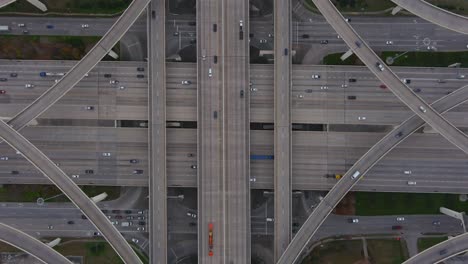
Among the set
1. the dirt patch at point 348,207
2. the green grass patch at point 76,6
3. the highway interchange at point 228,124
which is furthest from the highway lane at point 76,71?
the dirt patch at point 348,207

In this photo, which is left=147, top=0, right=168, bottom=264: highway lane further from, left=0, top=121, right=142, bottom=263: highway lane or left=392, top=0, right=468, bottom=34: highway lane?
left=392, top=0, right=468, bottom=34: highway lane

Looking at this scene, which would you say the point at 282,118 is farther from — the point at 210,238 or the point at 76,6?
the point at 76,6

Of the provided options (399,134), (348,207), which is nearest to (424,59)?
(399,134)

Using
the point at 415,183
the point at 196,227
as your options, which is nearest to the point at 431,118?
the point at 415,183

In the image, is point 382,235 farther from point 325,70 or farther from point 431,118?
point 325,70

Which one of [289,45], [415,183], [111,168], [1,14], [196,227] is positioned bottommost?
[196,227]
